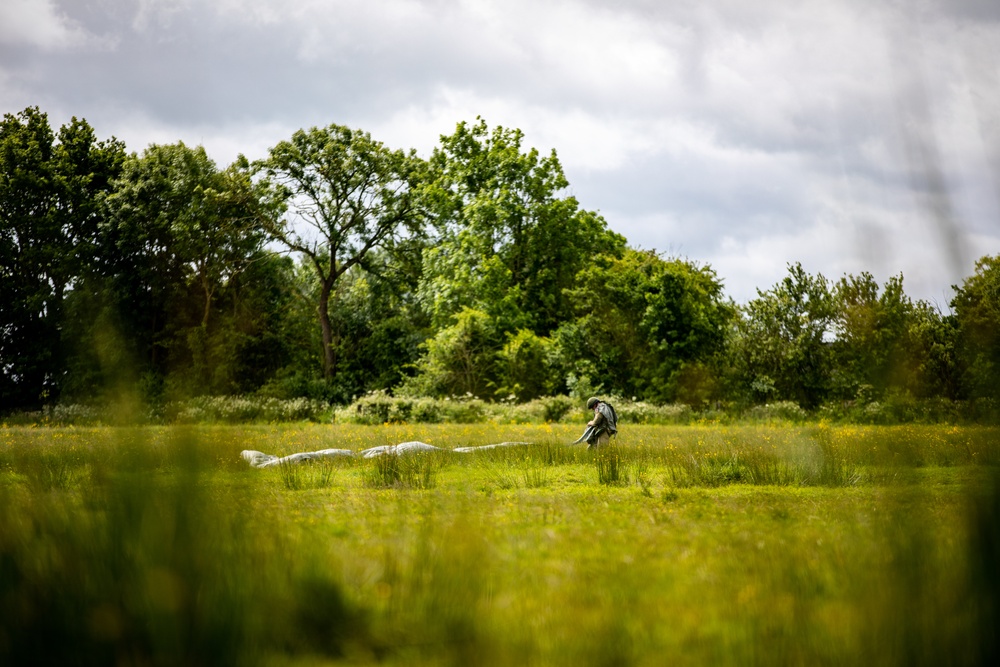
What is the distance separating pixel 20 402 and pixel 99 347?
43.0 m

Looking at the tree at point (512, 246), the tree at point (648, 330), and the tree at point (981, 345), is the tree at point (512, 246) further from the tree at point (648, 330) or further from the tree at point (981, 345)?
the tree at point (981, 345)

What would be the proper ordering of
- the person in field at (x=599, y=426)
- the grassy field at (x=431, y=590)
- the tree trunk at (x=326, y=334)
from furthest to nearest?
the tree trunk at (x=326, y=334), the person in field at (x=599, y=426), the grassy field at (x=431, y=590)

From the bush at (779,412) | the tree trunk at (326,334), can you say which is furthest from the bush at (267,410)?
the bush at (779,412)

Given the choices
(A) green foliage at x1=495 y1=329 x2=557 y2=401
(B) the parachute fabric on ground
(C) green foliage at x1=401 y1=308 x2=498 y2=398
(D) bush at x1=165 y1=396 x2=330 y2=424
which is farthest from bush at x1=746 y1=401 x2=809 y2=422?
(D) bush at x1=165 y1=396 x2=330 y2=424

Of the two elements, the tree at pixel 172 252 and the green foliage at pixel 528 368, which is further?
the tree at pixel 172 252

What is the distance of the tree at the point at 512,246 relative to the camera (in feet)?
134

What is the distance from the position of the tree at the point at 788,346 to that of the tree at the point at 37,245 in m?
33.1

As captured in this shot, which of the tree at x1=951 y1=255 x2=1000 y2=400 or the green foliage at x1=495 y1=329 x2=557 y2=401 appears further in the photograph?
the green foliage at x1=495 y1=329 x2=557 y2=401

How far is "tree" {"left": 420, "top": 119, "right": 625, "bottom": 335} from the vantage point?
4094cm

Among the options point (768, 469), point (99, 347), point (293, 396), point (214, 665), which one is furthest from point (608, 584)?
point (293, 396)

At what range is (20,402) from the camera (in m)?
39.3

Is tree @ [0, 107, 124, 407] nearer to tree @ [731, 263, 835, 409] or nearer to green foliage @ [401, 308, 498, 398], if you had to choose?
green foliage @ [401, 308, 498, 398]

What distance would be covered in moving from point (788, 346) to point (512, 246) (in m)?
15.4

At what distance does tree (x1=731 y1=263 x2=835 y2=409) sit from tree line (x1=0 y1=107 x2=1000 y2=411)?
0.28 feet
